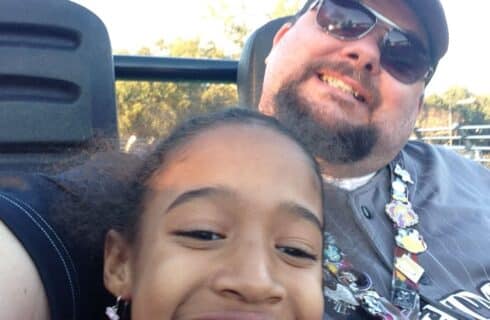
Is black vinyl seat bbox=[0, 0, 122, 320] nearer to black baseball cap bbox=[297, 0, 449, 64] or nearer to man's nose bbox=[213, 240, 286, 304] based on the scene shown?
man's nose bbox=[213, 240, 286, 304]

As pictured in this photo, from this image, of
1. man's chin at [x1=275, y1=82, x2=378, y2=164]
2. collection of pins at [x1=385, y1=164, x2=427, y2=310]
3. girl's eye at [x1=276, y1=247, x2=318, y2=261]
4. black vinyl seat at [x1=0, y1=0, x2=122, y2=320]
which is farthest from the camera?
man's chin at [x1=275, y1=82, x2=378, y2=164]

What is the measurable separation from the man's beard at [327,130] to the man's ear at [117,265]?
2.28ft

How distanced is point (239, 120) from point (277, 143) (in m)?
0.09

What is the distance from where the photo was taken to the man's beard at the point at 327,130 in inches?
71.5

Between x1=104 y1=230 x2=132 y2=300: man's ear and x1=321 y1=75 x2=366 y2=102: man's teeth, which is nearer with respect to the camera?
x1=104 y1=230 x2=132 y2=300: man's ear

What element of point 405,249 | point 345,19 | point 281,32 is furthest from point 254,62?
point 405,249

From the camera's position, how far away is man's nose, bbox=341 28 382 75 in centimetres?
189

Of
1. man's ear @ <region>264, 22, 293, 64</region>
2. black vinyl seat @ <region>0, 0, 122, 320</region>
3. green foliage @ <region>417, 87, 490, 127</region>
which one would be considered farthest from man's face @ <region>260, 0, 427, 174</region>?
green foliage @ <region>417, 87, 490, 127</region>

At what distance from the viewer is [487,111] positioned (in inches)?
210

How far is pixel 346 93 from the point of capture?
188 centimetres

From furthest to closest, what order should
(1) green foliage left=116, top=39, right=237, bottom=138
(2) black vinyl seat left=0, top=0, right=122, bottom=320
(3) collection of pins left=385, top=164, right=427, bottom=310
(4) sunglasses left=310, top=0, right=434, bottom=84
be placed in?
1. (4) sunglasses left=310, top=0, right=434, bottom=84
2. (2) black vinyl seat left=0, top=0, right=122, bottom=320
3. (3) collection of pins left=385, top=164, right=427, bottom=310
4. (1) green foliage left=116, top=39, right=237, bottom=138

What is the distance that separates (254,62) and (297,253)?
1.10 m

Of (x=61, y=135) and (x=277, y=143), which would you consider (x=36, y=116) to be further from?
(x=277, y=143)

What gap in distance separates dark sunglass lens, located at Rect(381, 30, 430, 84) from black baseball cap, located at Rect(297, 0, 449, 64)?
48mm
